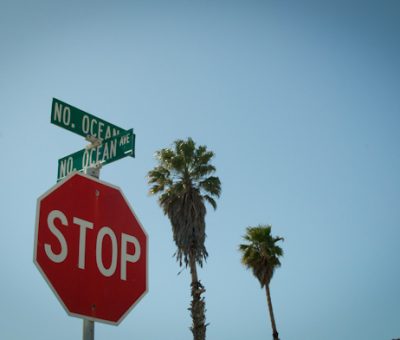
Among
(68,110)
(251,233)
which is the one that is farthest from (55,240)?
(251,233)

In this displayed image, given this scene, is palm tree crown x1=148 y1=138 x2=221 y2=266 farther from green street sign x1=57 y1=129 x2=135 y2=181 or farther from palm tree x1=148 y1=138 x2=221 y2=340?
green street sign x1=57 y1=129 x2=135 y2=181

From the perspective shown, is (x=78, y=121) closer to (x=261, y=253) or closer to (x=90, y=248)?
(x=90, y=248)

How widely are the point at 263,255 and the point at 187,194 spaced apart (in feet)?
23.9

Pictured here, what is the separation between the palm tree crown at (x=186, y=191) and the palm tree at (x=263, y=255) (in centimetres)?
591

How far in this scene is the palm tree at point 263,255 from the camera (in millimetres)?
28891

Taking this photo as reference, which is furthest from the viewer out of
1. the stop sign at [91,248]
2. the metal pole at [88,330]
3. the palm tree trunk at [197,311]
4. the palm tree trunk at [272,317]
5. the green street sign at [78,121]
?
the palm tree trunk at [272,317]

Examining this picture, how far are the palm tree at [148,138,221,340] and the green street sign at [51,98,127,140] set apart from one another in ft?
63.0

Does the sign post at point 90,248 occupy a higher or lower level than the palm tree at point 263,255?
lower

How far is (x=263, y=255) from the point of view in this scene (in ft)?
95.5

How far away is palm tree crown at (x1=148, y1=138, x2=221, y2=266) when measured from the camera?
24.0m

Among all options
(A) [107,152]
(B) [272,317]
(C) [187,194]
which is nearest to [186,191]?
(C) [187,194]

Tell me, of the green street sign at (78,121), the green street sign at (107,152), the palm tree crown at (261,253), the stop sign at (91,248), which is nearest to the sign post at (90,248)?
the stop sign at (91,248)

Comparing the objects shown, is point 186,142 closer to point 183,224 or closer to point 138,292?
point 183,224

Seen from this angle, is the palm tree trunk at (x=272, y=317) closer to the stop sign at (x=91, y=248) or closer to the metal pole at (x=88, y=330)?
the stop sign at (x=91, y=248)
